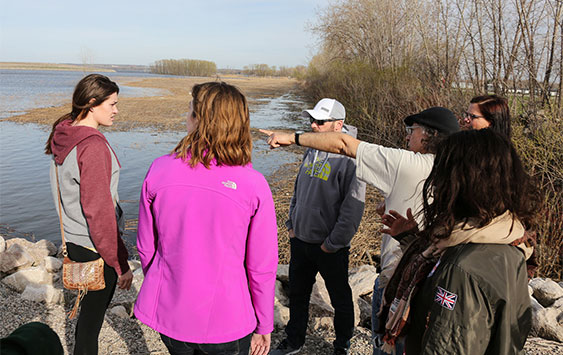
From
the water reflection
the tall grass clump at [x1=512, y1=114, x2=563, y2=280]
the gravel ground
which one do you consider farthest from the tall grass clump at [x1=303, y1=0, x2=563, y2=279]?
the water reflection

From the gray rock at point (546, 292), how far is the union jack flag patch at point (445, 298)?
3.63 meters

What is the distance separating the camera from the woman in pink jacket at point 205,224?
1.75 meters

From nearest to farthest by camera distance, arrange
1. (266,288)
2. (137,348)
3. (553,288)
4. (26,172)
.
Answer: (266,288) → (137,348) → (553,288) → (26,172)

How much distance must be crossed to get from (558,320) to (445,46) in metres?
7.49

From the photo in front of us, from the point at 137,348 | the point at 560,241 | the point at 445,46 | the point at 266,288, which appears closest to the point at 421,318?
the point at 266,288

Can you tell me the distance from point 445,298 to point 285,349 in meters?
2.29

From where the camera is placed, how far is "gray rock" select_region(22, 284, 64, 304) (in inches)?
161

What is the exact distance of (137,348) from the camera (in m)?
3.44

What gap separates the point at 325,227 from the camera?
3141mm

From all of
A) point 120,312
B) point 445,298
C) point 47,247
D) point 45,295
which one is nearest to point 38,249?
point 47,247

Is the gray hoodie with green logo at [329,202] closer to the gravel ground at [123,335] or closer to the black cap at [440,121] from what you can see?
the black cap at [440,121]

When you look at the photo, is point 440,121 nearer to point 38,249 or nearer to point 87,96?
point 87,96

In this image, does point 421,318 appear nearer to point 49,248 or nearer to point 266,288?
point 266,288

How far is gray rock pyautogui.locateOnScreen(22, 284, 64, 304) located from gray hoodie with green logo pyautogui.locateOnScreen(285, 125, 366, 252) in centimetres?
271
